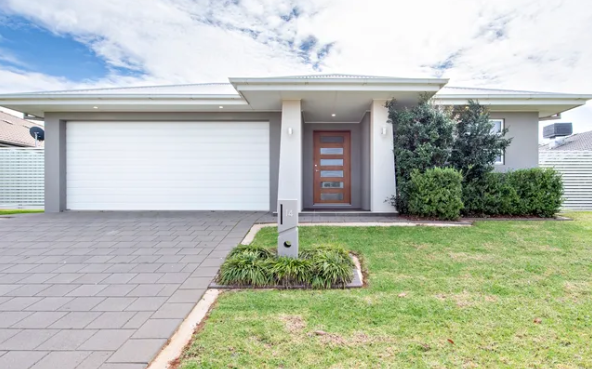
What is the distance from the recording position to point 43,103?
23.8 feet

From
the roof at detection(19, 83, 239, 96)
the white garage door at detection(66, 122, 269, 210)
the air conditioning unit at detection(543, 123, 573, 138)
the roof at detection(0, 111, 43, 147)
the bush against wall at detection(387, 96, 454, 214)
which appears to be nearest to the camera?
the bush against wall at detection(387, 96, 454, 214)

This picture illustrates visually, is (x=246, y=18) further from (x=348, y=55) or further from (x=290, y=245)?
(x=290, y=245)

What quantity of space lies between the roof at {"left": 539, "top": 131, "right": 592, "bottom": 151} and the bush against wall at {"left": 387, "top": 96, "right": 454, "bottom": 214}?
12424mm

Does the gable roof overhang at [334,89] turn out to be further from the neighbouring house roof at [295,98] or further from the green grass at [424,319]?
the green grass at [424,319]

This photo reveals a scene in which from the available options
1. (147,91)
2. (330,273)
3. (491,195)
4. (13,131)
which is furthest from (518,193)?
(13,131)

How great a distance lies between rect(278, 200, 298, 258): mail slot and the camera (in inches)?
139

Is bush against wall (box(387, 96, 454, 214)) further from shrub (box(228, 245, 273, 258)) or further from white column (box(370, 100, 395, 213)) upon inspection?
shrub (box(228, 245, 273, 258))

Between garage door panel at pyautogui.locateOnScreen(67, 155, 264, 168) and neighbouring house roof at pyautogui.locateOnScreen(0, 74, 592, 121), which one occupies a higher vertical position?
neighbouring house roof at pyautogui.locateOnScreen(0, 74, 592, 121)

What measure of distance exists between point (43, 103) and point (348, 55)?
1023cm

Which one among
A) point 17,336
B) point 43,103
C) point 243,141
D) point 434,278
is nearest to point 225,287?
point 17,336

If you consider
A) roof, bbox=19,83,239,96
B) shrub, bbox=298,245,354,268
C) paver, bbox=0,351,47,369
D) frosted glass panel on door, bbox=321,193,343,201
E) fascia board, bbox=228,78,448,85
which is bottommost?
paver, bbox=0,351,47,369

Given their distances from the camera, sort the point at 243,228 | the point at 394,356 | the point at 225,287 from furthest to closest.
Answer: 1. the point at 243,228
2. the point at 225,287
3. the point at 394,356

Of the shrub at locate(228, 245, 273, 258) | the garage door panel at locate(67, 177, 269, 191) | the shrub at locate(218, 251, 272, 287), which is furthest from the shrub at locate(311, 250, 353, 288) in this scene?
the garage door panel at locate(67, 177, 269, 191)

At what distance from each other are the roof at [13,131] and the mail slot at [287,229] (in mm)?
16596
